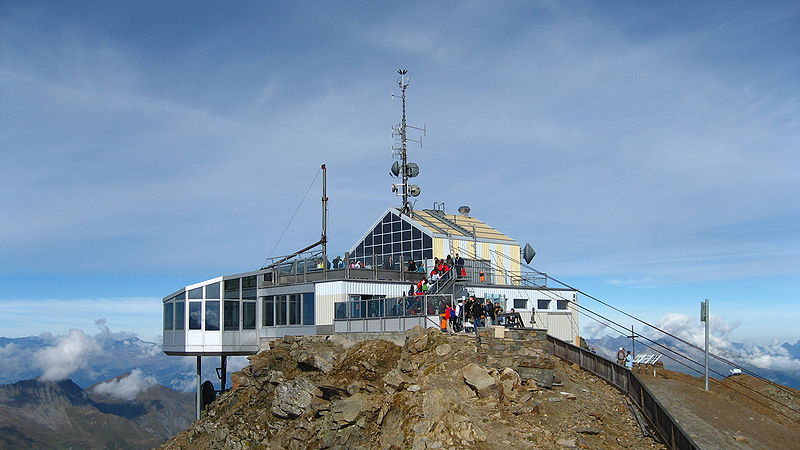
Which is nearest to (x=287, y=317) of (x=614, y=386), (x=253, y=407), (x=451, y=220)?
(x=253, y=407)

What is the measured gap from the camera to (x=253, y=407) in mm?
37250

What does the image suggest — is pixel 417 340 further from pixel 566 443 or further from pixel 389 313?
pixel 566 443

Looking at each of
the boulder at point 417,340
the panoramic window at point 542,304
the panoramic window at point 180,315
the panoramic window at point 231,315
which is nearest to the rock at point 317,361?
the boulder at point 417,340

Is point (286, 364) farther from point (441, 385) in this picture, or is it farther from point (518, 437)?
point (518, 437)

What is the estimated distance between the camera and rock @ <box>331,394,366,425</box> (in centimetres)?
2992

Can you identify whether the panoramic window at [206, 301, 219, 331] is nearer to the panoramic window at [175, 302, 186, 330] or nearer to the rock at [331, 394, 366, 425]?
the panoramic window at [175, 302, 186, 330]

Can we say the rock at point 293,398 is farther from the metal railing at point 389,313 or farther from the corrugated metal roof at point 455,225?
the corrugated metal roof at point 455,225

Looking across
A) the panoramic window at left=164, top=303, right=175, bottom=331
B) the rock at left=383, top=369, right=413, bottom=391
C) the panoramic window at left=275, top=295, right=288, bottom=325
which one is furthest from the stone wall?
the panoramic window at left=164, top=303, right=175, bottom=331

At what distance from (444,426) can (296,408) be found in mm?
11011

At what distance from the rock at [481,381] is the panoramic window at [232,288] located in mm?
Result: 21291

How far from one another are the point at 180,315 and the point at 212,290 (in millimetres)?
2570

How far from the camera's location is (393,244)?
A: 5272 cm

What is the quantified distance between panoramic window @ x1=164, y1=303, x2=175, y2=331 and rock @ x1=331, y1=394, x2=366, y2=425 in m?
20.1

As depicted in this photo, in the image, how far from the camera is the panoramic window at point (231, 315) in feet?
150
